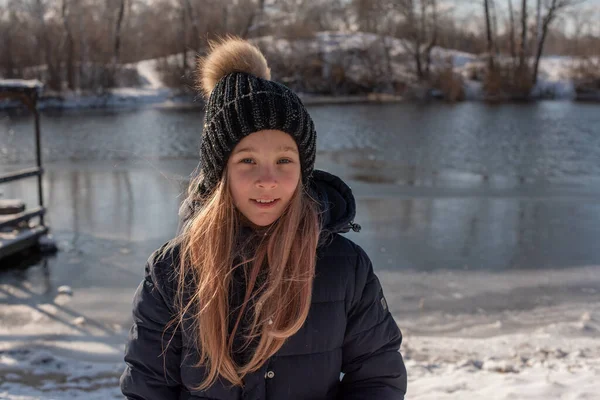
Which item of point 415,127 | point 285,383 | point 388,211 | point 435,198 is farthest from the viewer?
point 415,127

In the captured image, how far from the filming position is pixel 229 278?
1.69 meters

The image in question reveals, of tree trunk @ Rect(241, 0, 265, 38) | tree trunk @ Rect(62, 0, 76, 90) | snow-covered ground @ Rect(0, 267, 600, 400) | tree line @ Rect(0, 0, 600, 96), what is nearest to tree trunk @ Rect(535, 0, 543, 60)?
tree line @ Rect(0, 0, 600, 96)

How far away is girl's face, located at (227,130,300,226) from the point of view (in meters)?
1.70

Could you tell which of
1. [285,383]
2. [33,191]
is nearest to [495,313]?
[285,383]

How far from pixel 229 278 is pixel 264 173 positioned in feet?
0.96

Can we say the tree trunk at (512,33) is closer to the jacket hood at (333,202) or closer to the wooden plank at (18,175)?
the wooden plank at (18,175)

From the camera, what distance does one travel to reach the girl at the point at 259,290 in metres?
1.65

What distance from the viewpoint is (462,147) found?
14.0 meters

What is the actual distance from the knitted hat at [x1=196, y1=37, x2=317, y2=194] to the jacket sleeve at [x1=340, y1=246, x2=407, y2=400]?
0.37 meters

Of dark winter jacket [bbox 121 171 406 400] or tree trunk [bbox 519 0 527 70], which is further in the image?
tree trunk [bbox 519 0 527 70]

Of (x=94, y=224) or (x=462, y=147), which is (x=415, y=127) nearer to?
(x=462, y=147)

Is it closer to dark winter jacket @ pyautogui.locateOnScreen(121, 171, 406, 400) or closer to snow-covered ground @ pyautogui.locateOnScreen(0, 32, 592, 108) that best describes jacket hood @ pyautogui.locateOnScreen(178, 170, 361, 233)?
dark winter jacket @ pyautogui.locateOnScreen(121, 171, 406, 400)

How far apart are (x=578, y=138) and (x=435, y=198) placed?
692 cm

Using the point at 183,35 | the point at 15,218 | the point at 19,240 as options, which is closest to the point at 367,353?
the point at 19,240
